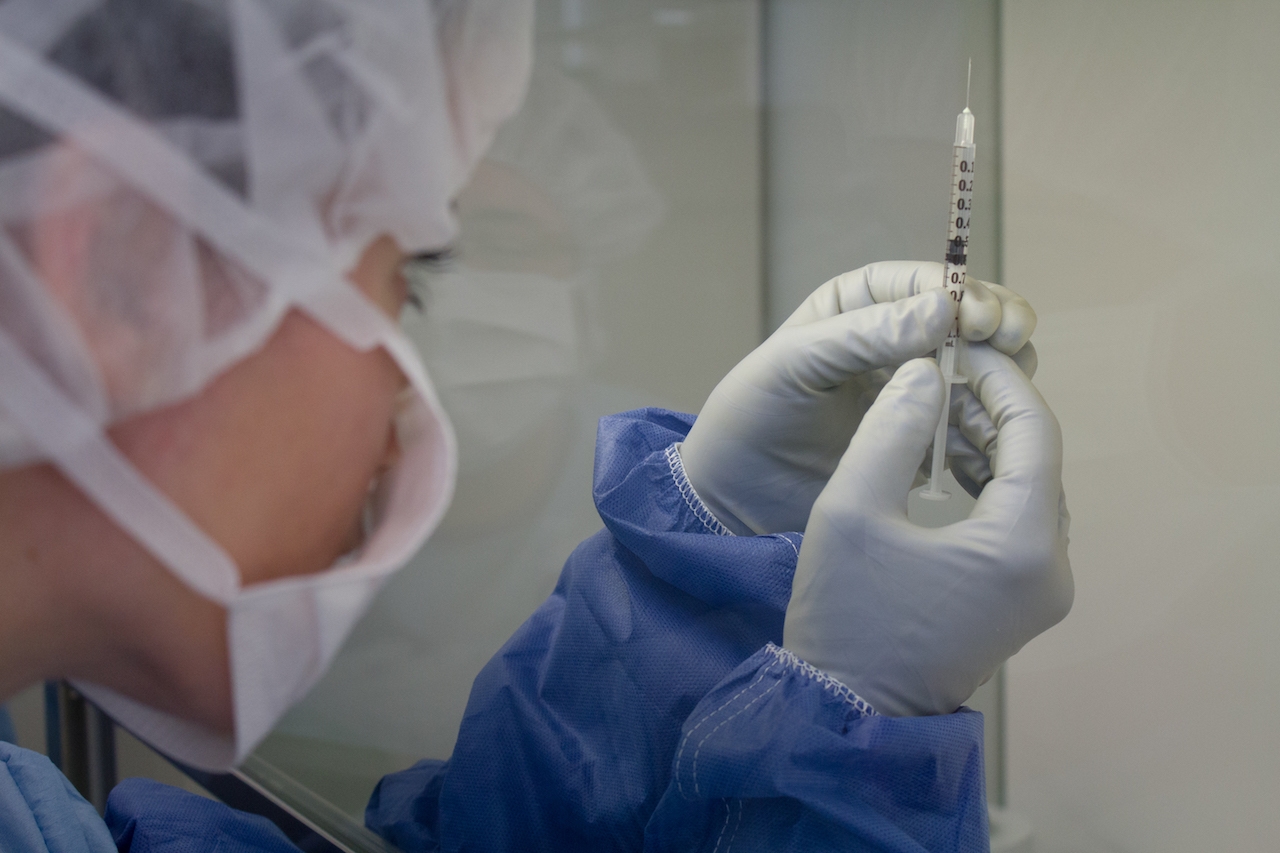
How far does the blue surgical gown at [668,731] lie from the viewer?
2.02ft

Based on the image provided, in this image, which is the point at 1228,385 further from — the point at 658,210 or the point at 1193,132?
the point at 658,210

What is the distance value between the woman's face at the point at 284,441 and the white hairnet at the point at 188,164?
28 millimetres

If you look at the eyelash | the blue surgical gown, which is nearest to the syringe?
Answer: the blue surgical gown

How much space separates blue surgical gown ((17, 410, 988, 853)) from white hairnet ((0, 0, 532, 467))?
409 mm

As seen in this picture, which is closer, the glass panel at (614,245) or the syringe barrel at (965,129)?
the syringe barrel at (965,129)

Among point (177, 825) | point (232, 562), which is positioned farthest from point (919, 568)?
point (177, 825)

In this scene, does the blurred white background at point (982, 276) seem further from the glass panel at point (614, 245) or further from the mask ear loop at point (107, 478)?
the mask ear loop at point (107, 478)

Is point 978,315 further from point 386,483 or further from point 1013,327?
point 386,483

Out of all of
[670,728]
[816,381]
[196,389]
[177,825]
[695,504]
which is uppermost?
[196,389]

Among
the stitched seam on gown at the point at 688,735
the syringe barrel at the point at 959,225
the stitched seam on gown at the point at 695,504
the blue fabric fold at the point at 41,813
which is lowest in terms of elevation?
the blue fabric fold at the point at 41,813

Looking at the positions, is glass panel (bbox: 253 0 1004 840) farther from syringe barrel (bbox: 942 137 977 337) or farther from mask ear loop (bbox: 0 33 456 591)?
mask ear loop (bbox: 0 33 456 591)

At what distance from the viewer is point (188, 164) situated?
0.38 metres

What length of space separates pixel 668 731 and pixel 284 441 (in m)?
0.41

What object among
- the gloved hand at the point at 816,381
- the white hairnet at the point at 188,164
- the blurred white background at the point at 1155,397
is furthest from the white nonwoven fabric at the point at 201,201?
the blurred white background at the point at 1155,397
